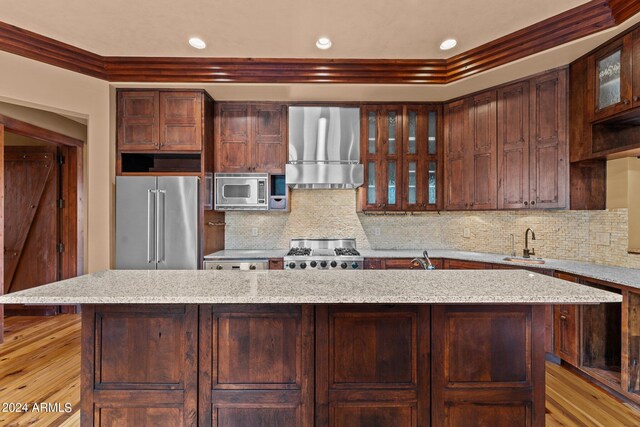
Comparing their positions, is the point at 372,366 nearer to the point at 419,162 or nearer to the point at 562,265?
the point at 562,265

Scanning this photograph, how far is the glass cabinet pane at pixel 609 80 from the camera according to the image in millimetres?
2375

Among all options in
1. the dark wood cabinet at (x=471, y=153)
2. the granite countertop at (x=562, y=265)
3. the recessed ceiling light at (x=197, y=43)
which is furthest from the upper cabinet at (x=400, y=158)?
the recessed ceiling light at (x=197, y=43)

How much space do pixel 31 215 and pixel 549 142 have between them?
6387mm

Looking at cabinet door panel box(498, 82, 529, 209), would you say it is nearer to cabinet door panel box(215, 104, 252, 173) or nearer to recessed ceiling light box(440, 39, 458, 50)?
recessed ceiling light box(440, 39, 458, 50)

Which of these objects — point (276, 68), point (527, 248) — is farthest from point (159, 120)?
point (527, 248)

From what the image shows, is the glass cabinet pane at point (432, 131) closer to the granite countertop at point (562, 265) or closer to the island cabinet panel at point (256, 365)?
the granite countertop at point (562, 265)

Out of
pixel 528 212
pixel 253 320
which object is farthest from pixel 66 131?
pixel 528 212

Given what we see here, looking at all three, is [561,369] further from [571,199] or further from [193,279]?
[193,279]

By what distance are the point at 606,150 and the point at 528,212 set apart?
100cm

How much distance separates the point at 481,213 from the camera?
383 centimetres

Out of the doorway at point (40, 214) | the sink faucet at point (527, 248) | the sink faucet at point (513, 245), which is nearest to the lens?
the sink faucet at point (527, 248)

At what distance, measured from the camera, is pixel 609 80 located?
2.45 m

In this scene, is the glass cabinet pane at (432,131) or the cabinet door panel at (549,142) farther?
the glass cabinet pane at (432,131)

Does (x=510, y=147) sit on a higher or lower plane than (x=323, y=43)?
lower
